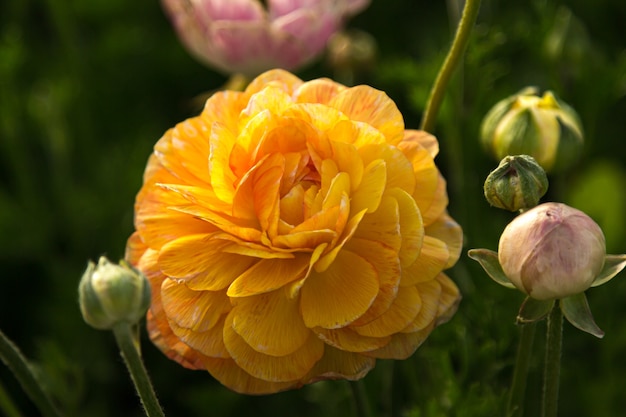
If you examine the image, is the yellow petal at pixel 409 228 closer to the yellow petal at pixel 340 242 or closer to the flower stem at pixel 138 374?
the yellow petal at pixel 340 242

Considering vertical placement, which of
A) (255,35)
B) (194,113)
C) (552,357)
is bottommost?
(194,113)

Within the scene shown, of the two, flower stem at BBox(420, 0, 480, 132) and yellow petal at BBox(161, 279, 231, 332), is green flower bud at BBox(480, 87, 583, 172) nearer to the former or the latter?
flower stem at BBox(420, 0, 480, 132)

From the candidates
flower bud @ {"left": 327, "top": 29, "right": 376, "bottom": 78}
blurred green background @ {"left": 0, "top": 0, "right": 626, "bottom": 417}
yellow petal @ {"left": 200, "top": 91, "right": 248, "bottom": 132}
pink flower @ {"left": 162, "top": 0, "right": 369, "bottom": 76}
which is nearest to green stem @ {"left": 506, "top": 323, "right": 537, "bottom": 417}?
blurred green background @ {"left": 0, "top": 0, "right": 626, "bottom": 417}

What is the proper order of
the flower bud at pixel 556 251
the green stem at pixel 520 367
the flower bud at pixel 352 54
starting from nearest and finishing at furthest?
1. the flower bud at pixel 556 251
2. the green stem at pixel 520 367
3. the flower bud at pixel 352 54

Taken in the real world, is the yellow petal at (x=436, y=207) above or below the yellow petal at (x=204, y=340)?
above

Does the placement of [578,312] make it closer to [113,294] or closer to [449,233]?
[449,233]

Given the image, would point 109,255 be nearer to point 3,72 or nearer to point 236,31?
point 3,72

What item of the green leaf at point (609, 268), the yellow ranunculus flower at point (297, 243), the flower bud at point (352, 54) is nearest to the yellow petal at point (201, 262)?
the yellow ranunculus flower at point (297, 243)

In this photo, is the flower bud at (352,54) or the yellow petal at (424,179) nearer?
the yellow petal at (424,179)

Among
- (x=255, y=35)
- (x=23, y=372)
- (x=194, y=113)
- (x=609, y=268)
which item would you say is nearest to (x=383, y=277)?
(x=609, y=268)
